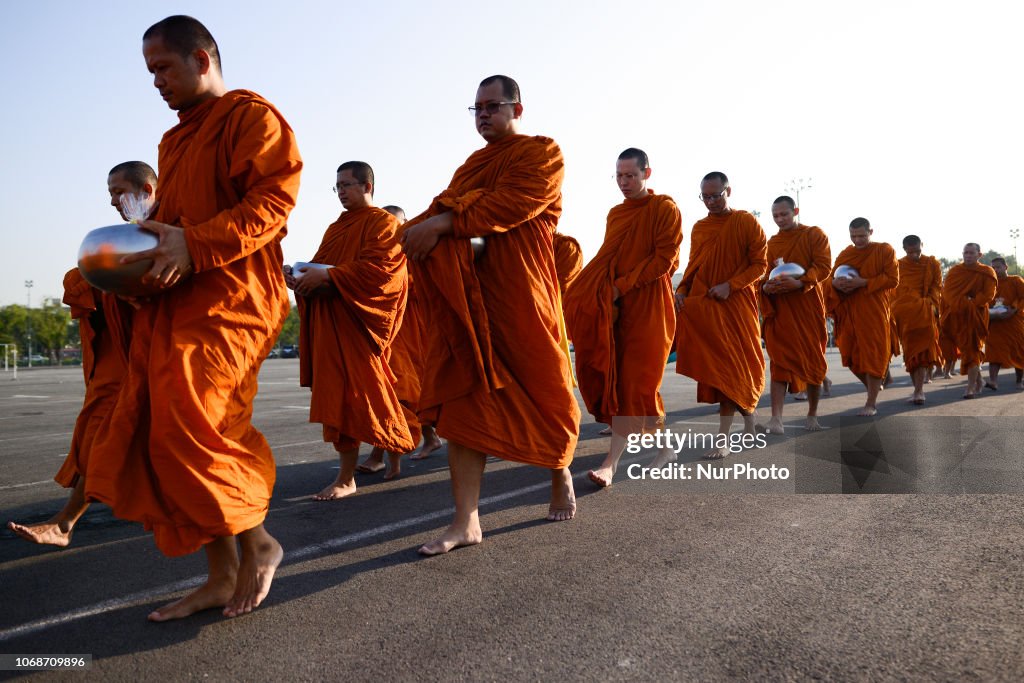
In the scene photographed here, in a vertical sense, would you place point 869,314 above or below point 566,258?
below

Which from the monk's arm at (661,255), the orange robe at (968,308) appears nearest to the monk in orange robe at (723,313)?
the monk's arm at (661,255)

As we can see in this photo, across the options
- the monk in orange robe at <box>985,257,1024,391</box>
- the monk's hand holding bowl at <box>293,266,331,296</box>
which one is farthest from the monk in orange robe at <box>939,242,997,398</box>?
the monk's hand holding bowl at <box>293,266,331,296</box>

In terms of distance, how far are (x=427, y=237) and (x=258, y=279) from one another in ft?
3.23

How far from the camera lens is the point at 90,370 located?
14.3ft

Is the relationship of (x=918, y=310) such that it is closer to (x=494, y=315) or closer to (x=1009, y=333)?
(x=1009, y=333)

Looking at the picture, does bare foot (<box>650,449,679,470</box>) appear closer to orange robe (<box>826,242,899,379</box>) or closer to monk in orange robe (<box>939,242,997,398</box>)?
orange robe (<box>826,242,899,379</box>)

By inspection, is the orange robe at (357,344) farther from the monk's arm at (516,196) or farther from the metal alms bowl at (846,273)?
the metal alms bowl at (846,273)

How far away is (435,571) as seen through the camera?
137 inches

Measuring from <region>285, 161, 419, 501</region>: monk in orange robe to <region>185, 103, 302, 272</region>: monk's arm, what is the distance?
210cm

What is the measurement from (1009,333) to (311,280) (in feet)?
42.6

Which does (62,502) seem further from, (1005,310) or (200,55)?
(1005,310)

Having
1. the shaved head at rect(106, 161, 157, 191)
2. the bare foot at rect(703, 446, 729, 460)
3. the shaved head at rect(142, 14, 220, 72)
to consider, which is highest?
the shaved head at rect(142, 14, 220, 72)

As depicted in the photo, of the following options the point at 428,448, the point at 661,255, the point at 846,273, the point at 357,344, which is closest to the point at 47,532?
the point at 357,344

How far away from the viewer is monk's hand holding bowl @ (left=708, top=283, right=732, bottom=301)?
677 centimetres
